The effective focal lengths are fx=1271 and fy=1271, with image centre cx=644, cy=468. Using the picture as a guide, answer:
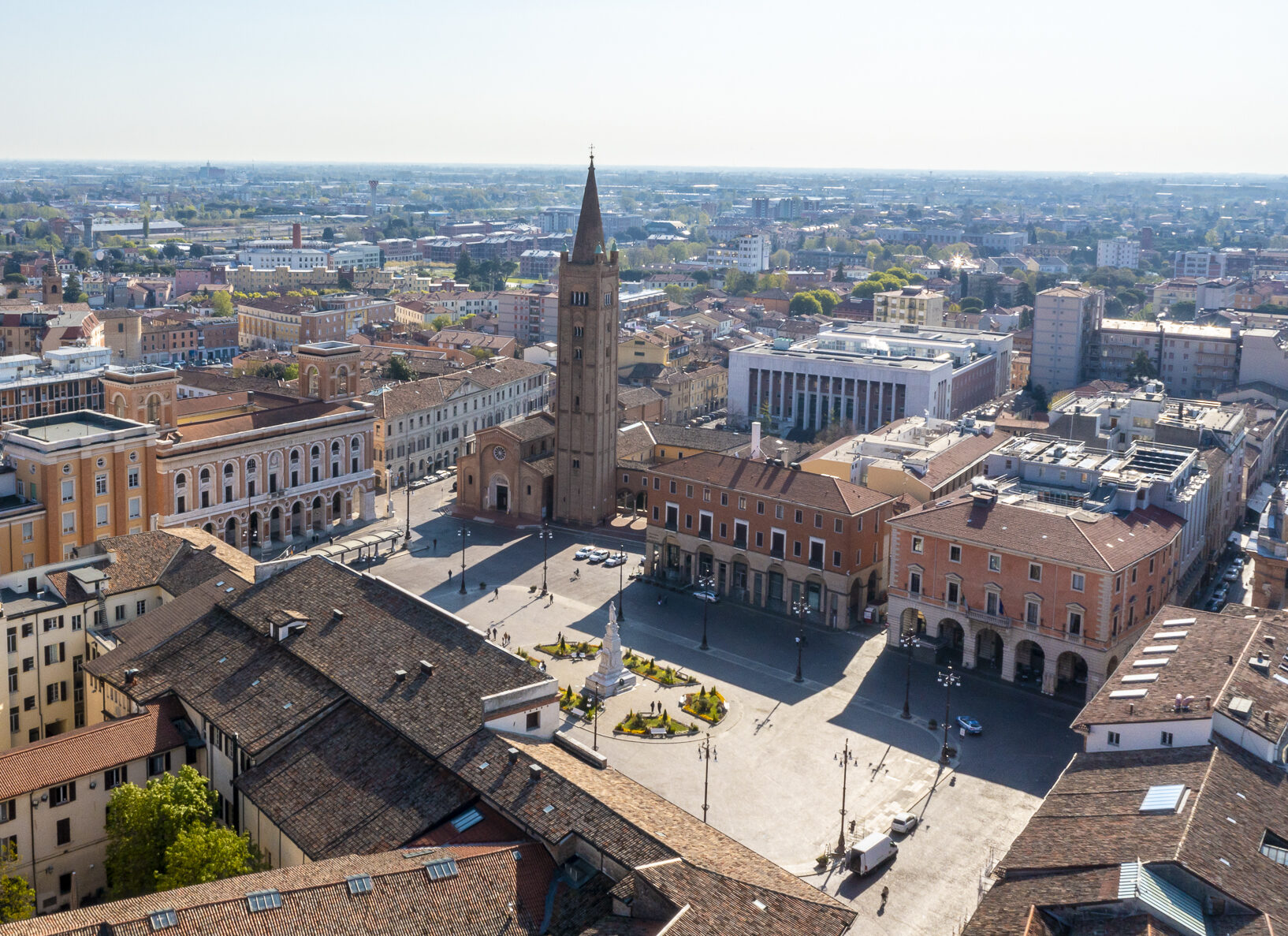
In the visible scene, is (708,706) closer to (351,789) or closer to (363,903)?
(351,789)

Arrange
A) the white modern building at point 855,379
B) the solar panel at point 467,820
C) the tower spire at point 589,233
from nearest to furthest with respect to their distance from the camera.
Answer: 1. the solar panel at point 467,820
2. the tower spire at point 589,233
3. the white modern building at point 855,379

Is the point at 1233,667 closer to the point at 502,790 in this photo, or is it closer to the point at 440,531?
the point at 502,790

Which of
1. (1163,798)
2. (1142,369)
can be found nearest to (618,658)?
(1163,798)

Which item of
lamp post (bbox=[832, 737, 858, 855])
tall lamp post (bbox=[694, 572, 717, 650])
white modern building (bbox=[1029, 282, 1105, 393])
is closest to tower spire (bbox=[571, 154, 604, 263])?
tall lamp post (bbox=[694, 572, 717, 650])

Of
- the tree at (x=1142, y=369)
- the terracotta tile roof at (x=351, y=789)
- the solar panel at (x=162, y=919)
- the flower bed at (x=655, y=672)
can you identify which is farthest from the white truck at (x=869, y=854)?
the tree at (x=1142, y=369)

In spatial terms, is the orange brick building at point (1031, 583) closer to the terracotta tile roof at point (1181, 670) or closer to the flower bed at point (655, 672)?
the terracotta tile roof at point (1181, 670)

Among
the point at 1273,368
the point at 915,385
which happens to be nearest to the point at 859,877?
the point at 915,385
